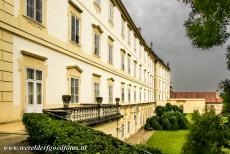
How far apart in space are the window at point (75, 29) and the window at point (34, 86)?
447cm

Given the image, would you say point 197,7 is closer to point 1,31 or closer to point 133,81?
point 1,31

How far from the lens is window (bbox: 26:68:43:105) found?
503 inches

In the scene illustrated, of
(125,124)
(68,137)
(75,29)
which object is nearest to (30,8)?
(75,29)

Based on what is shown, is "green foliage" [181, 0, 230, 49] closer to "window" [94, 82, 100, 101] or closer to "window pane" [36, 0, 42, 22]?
"window pane" [36, 0, 42, 22]

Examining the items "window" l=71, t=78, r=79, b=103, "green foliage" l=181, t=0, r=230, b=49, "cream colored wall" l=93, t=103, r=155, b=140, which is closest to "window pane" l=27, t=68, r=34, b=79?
"window" l=71, t=78, r=79, b=103

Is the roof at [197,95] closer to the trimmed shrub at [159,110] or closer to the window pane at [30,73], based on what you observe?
the trimmed shrub at [159,110]

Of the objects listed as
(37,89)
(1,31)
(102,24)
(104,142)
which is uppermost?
(102,24)

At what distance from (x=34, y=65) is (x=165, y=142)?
23.3 m

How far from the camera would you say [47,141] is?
902 cm

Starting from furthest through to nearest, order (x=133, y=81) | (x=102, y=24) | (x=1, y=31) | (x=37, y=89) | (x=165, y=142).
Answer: (x=133, y=81), (x=165, y=142), (x=102, y=24), (x=37, y=89), (x=1, y=31)

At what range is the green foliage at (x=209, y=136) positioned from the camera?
769cm

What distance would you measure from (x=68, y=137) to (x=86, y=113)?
658 cm

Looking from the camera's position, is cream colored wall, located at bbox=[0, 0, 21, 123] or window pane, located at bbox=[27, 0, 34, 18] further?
window pane, located at bbox=[27, 0, 34, 18]

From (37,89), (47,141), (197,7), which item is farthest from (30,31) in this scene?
(197,7)
